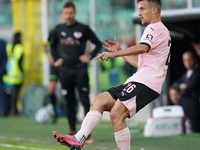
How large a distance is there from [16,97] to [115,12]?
3.98 m

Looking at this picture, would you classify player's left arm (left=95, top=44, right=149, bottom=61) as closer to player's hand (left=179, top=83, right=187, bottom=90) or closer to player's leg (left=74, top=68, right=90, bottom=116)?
player's leg (left=74, top=68, right=90, bottom=116)

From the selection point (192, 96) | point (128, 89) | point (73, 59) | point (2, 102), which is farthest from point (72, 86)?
point (2, 102)

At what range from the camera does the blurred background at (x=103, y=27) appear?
35.4ft

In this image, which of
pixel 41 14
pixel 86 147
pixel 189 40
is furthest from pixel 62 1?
pixel 86 147

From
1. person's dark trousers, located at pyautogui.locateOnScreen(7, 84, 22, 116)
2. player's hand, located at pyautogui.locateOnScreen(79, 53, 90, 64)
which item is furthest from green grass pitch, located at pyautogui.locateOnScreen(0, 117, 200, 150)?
person's dark trousers, located at pyautogui.locateOnScreen(7, 84, 22, 116)

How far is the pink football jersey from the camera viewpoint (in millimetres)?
5082

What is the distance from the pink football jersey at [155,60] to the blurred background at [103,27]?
13.5 ft

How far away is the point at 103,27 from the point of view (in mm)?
13531

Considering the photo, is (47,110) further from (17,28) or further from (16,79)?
(17,28)

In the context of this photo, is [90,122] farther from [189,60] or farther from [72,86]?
[189,60]

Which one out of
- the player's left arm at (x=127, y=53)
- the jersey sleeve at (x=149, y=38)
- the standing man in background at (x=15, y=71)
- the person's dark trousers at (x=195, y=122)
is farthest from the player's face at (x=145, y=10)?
the standing man in background at (x=15, y=71)

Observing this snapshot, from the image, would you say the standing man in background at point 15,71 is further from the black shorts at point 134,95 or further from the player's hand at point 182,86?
the black shorts at point 134,95

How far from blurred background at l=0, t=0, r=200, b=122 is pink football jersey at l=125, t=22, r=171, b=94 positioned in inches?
162

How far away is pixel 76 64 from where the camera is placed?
8117 millimetres
